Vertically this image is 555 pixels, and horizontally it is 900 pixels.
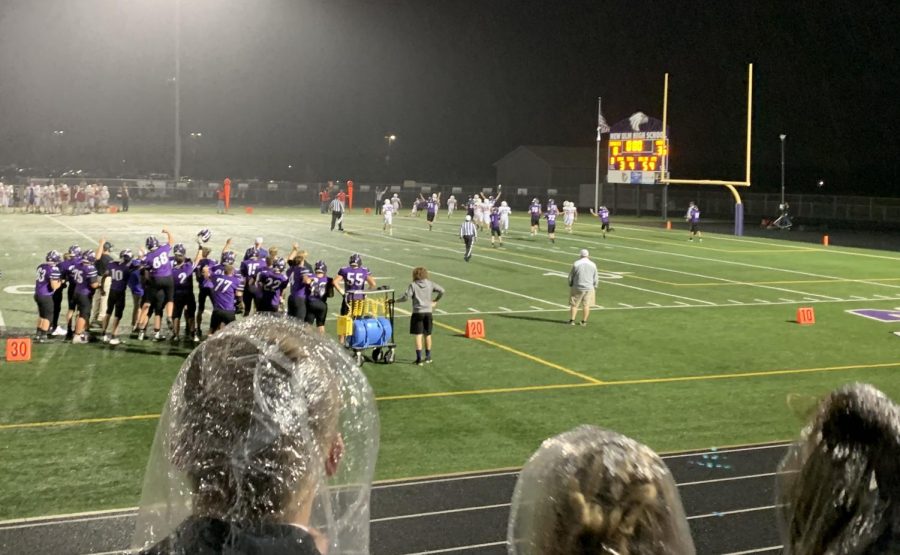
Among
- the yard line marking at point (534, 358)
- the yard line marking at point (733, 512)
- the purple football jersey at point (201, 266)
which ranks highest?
the purple football jersey at point (201, 266)

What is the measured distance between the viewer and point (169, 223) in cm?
4319

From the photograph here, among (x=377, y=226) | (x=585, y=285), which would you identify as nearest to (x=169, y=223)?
(x=377, y=226)

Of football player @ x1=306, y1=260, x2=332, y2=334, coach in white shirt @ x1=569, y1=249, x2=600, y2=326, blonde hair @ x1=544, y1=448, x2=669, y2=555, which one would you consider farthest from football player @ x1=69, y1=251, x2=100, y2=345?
blonde hair @ x1=544, y1=448, x2=669, y2=555

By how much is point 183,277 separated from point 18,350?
280 centimetres

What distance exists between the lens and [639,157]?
1678 inches

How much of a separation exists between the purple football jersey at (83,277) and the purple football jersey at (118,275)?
32cm

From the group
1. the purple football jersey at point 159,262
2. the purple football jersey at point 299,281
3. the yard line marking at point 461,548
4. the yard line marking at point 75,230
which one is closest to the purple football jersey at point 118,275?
the purple football jersey at point 159,262

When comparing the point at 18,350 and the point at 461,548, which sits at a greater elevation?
the point at 18,350

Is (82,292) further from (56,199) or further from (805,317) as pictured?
(56,199)

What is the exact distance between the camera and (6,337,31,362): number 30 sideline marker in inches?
554

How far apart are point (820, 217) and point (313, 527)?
58778 mm

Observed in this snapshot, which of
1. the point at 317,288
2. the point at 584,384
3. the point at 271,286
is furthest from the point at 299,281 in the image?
the point at 584,384

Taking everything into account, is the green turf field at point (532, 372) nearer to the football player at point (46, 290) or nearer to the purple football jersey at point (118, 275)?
the football player at point (46, 290)

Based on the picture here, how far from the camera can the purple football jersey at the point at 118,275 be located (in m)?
15.8
